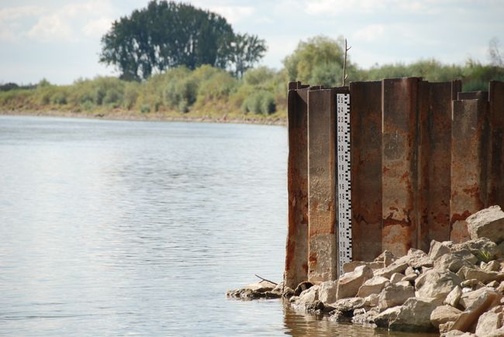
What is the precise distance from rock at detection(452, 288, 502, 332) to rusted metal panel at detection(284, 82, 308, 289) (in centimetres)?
314

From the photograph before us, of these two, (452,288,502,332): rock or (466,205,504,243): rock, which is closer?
(452,288,502,332): rock

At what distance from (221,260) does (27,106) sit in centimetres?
13328

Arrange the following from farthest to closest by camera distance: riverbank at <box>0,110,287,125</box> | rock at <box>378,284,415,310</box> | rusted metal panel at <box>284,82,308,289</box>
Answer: riverbank at <box>0,110,287,125</box>
rusted metal panel at <box>284,82,308,289</box>
rock at <box>378,284,415,310</box>

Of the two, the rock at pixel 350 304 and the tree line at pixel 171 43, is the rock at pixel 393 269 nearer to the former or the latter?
the rock at pixel 350 304

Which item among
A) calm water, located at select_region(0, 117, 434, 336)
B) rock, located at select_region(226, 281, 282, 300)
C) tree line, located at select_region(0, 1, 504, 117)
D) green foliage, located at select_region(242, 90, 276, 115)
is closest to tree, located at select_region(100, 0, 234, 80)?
tree line, located at select_region(0, 1, 504, 117)

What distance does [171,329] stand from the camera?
15.4 m

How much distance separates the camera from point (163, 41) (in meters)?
158

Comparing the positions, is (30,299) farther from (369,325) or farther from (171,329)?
(369,325)

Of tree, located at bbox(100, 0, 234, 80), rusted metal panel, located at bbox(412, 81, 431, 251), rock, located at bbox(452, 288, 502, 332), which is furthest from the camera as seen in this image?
tree, located at bbox(100, 0, 234, 80)

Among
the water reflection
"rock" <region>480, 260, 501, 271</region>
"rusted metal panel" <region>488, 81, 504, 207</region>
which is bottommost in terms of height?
the water reflection

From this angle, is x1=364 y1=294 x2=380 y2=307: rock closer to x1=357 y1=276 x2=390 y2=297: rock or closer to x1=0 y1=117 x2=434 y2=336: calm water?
x1=357 y1=276 x2=390 y2=297: rock

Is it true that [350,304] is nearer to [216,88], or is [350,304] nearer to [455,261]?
[455,261]

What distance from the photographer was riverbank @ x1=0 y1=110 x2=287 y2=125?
10300cm

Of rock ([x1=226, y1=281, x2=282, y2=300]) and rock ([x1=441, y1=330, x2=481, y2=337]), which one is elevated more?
rock ([x1=441, y1=330, x2=481, y2=337])
